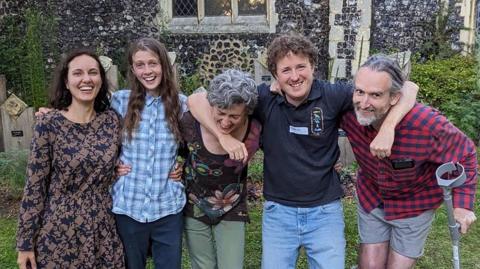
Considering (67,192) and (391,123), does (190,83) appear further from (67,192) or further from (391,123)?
(391,123)

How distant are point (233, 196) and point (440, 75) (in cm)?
695

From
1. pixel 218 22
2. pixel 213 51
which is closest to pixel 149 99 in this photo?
pixel 213 51

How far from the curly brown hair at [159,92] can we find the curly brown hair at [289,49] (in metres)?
0.58

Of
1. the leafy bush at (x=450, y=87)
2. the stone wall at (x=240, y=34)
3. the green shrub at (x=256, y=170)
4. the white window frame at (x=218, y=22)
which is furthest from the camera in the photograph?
the white window frame at (x=218, y=22)

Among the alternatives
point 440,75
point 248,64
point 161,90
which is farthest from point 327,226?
point 248,64

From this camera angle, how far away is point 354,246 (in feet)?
14.6

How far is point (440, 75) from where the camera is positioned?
8812mm

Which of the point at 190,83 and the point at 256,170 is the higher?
the point at 190,83

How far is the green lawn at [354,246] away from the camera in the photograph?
4.19m

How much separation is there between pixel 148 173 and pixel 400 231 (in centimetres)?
143

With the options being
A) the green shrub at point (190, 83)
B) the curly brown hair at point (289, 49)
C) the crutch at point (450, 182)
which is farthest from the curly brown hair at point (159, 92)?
the green shrub at point (190, 83)

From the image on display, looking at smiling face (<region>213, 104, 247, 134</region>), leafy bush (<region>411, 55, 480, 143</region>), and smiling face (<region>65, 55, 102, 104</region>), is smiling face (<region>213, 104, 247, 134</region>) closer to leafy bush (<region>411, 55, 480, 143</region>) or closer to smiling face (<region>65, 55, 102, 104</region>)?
smiling face (<region>65, 55, 102, 104</region>)

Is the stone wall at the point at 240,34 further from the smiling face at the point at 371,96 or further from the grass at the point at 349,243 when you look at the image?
the smiling face at the point at 371,96

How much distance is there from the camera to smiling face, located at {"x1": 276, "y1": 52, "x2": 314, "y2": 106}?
2670 mm
